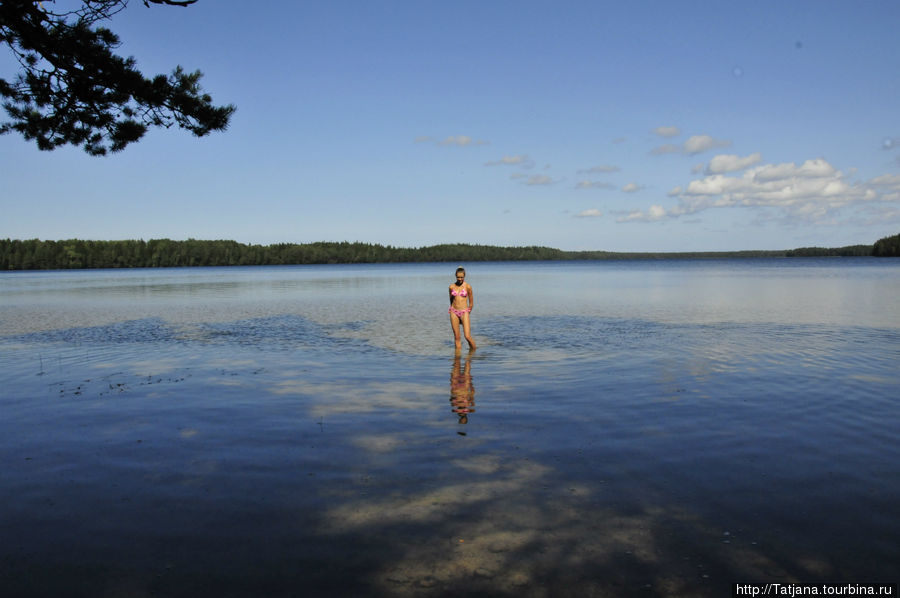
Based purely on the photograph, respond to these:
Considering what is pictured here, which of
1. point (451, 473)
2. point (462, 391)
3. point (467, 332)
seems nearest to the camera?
point (451, 473)

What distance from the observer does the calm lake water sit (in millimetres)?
4988

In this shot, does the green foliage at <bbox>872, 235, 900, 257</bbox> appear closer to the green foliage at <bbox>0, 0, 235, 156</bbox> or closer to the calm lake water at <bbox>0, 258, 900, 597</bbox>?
the calm lake water at <bbox>0, 258, 900, 597</bbox>

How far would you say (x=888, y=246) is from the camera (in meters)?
178

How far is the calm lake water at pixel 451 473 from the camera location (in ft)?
16.4

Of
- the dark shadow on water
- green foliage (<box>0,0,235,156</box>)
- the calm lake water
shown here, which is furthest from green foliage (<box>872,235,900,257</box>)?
green foliage (<box>0,0,235,156</box>)

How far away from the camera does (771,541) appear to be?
5387mm

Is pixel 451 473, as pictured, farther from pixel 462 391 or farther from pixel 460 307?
pixel 460 307

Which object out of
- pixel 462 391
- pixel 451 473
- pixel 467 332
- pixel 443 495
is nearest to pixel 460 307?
pixel 467 332

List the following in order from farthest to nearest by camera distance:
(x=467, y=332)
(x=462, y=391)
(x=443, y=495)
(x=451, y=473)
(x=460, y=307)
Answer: (x=460, y=307)
(x=467, y=332)
(x=462, y=391)
(x=451, y=473)
(x=443, y=495)

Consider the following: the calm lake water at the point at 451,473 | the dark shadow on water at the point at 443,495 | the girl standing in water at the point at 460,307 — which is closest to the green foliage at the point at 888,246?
the calm lake water at the point at 451,473

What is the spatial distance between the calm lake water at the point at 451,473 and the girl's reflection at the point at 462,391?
0.08m

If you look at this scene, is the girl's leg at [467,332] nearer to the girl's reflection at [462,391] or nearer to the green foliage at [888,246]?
the girl's reflection at [462,391]

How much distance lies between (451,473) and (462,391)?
485 cm

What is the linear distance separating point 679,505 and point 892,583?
1.84 metres
